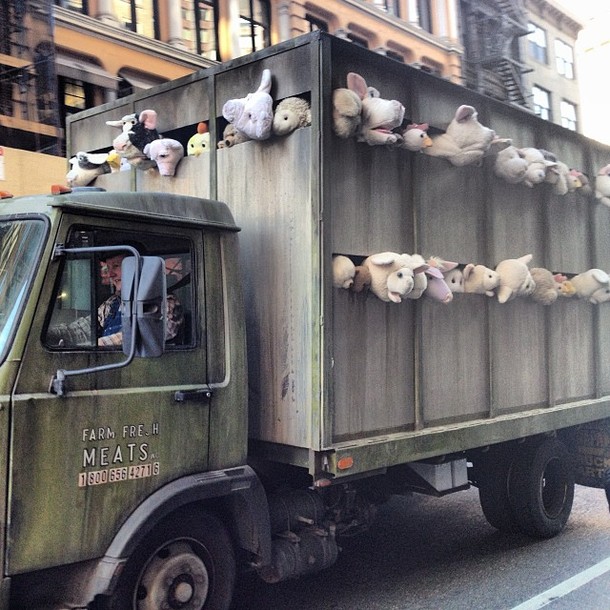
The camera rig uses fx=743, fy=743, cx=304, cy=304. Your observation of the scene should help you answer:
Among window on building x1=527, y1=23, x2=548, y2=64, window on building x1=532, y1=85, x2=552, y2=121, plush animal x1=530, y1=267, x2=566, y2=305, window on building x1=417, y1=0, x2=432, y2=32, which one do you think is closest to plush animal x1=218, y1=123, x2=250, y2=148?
plush animal x1=530, y1=267, x2=566, y2=305

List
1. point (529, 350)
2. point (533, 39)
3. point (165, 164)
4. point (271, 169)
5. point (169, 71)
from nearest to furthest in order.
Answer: point (271, 169)
point (165, 164)
point (529, 350)
point (169, 71)
point (533, 39)

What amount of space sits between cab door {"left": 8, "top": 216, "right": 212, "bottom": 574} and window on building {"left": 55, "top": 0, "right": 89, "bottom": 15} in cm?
1288

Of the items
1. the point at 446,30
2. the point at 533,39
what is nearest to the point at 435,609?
the point at 446,30

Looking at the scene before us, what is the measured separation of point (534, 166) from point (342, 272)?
242cm

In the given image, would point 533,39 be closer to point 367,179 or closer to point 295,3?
point 295,3

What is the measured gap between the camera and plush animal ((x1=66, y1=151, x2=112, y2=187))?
220 inches

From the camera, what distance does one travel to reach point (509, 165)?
5.75 m

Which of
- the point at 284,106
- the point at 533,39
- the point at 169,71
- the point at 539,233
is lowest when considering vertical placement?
the point at 539,233

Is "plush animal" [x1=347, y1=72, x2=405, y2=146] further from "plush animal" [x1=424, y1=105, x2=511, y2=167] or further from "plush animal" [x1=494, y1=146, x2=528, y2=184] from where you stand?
"plush animal" [x1=494, y1=146, x2=528, y2=184]

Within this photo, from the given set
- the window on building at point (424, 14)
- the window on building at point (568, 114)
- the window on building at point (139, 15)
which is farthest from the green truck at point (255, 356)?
the window on building at point (568, 114)

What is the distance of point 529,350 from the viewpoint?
6.09 metres

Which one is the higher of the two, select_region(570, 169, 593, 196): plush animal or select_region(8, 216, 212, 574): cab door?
select_region(570, 169, 593, 196): plush animal

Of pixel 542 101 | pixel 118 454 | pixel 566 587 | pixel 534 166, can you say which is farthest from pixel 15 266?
pixel 542 101

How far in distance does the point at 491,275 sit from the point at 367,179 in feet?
4.58
